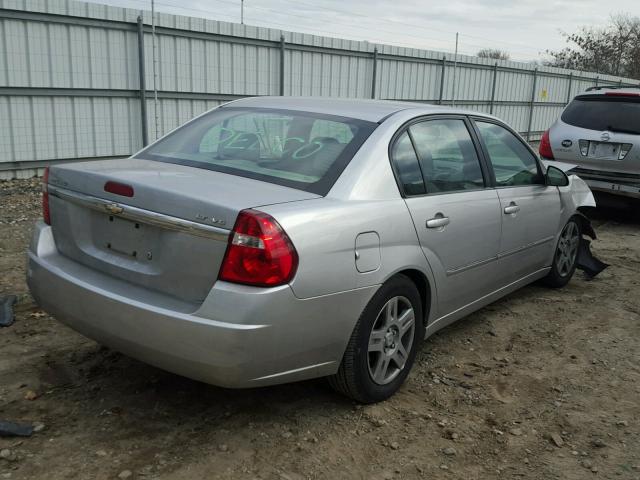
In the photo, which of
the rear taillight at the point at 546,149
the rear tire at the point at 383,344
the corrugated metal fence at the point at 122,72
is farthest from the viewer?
the corrugated metal fence at the point at 122,72

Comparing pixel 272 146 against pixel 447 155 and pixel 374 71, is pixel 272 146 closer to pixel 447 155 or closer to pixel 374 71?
pixel 447 155

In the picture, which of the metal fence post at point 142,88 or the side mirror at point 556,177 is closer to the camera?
the side mirror at point 556,177

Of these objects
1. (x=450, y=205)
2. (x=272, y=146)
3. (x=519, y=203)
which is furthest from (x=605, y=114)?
(x=272, y=146)

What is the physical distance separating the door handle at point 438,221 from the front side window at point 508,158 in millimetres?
880

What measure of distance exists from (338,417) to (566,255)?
3.23 meters

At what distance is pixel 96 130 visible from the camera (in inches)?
391

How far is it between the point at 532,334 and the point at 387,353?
170cm

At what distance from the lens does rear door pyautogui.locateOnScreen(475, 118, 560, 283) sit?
4.35m

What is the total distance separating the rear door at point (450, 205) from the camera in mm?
3514

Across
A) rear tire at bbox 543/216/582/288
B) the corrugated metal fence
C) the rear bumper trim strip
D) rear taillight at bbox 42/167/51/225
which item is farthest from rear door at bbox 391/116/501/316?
the corrugated metal fence

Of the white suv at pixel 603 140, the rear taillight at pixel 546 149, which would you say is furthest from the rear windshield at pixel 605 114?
the rear taillight at pixel 546 149

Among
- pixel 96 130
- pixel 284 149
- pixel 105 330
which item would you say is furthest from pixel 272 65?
pixel 105 330

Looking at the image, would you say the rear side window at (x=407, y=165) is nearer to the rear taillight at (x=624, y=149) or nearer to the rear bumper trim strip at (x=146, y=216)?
the rear bumper trim strip at (x=146, y=216)

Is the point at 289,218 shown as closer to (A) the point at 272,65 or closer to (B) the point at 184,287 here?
(B) the point at 184,287
